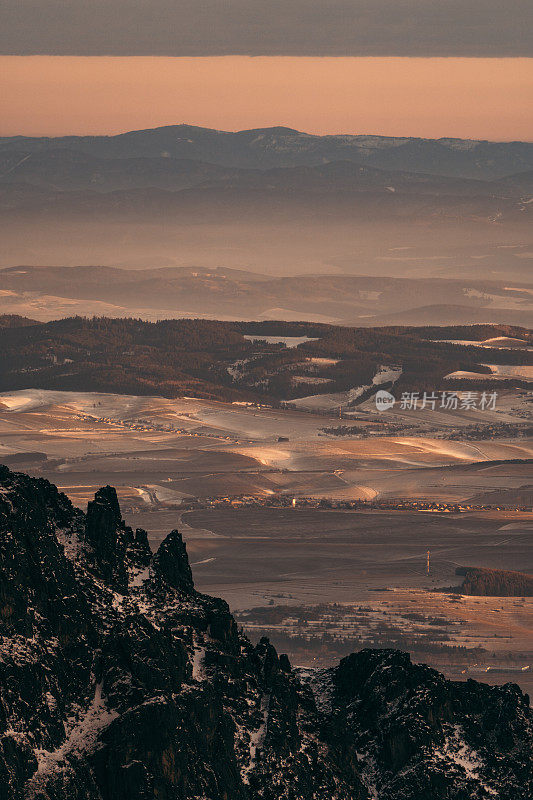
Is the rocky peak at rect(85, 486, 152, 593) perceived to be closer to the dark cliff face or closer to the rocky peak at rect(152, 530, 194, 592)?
the dark cliff face

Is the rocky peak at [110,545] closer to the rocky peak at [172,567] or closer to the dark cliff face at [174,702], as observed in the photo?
the dark cliff face at [174,702]

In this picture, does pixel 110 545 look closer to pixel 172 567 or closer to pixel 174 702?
pixel 172 567

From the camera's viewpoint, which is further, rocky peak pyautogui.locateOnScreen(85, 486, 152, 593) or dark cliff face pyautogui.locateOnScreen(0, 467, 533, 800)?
rocky peak pyautogui.locateOnScreen(85, 486, 152, 593)

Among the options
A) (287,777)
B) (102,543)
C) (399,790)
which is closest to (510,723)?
(399,790)

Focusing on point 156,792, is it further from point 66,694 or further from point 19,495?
point 19,495

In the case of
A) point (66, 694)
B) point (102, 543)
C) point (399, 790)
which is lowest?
point (399, 790)

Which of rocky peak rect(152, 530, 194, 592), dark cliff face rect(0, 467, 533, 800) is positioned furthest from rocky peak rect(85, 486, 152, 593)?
rocky peak rect(152, 530, 194, 592)

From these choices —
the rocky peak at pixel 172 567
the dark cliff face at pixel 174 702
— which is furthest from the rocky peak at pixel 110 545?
the rocky peak at pixel 172 567

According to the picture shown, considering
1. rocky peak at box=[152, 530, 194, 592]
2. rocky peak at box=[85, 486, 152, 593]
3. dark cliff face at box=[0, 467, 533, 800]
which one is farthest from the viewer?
rocky peak at box=[152, 530, 194, 592]
